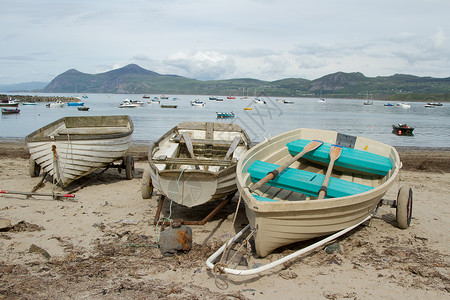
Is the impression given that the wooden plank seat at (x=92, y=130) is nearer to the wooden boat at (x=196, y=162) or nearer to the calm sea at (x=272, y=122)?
the wooden boat at (x=196, y=162)

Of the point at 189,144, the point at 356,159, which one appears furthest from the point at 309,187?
the point at 189,144

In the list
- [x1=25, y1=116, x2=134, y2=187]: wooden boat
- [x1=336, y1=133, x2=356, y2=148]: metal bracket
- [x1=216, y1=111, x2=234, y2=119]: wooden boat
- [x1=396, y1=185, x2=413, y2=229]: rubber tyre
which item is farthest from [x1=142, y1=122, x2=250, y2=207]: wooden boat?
[x1=216, y1=111, x2=234, y2=119]: wooden boat

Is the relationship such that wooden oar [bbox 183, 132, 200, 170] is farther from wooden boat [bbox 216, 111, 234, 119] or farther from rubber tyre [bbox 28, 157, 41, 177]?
wooden boat [bbox 216, 111, 234, 119]

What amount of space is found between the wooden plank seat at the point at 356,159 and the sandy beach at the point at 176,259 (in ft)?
3.77

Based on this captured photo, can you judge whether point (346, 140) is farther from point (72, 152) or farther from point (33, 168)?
point (33, 168)

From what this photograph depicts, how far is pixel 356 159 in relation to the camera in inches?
287

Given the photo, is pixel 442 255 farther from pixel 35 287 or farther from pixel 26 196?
pixel 26 196

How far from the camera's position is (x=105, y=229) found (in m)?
6.49

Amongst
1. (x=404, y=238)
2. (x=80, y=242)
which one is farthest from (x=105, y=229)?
(x=404, y=238)

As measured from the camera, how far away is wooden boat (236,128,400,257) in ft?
15.6

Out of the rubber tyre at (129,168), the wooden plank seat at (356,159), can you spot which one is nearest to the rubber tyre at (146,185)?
the rubber tyre at (129,168)

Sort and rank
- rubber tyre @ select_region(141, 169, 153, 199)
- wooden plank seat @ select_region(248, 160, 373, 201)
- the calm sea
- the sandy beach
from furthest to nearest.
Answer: the calm sea → rubber tyre @ select_region(141, 169, 153, 199) → wooden plank seat @ select_region(248, 160, 373, 201) → the sandy beach

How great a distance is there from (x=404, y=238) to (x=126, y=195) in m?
6.48

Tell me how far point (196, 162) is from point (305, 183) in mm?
2343
